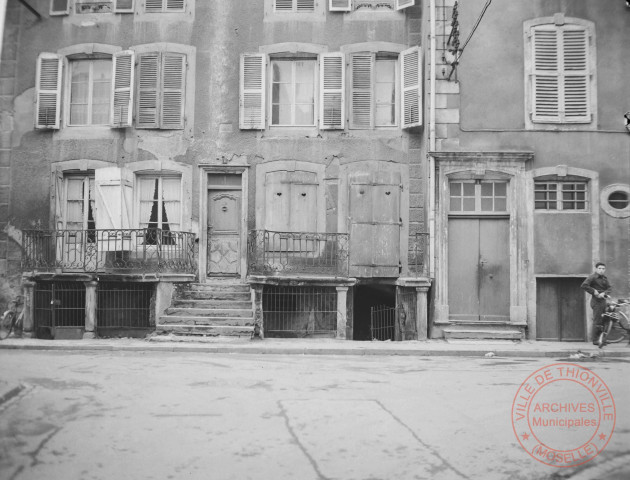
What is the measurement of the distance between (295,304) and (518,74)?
23.3 feet

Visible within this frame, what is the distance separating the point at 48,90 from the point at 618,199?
43.7 ft

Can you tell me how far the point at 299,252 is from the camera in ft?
49.5

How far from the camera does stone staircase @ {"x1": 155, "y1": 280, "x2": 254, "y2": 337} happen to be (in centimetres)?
1332

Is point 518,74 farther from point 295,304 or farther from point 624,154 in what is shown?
point 295,304

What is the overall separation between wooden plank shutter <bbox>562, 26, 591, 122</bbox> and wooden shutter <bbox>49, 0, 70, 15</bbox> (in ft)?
38.0

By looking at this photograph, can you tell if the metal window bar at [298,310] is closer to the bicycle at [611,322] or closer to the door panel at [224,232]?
the door panel at [224,232]

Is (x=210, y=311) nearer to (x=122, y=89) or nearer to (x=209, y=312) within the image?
(x=209, y=312)

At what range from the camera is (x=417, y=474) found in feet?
15.4

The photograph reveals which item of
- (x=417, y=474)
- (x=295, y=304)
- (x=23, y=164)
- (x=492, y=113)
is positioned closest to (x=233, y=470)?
(x=417, y=474)

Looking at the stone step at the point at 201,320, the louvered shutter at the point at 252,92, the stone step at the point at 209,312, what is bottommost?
the stone step at the point at 201,320

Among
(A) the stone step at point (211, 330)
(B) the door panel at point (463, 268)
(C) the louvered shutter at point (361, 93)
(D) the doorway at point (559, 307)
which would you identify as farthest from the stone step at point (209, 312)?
(D) the doorway at point (559, 307)

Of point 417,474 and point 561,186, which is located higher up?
point 561,186

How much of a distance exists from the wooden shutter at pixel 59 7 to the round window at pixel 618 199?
43.5 ft

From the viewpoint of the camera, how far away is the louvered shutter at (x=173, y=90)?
16.0 meters
